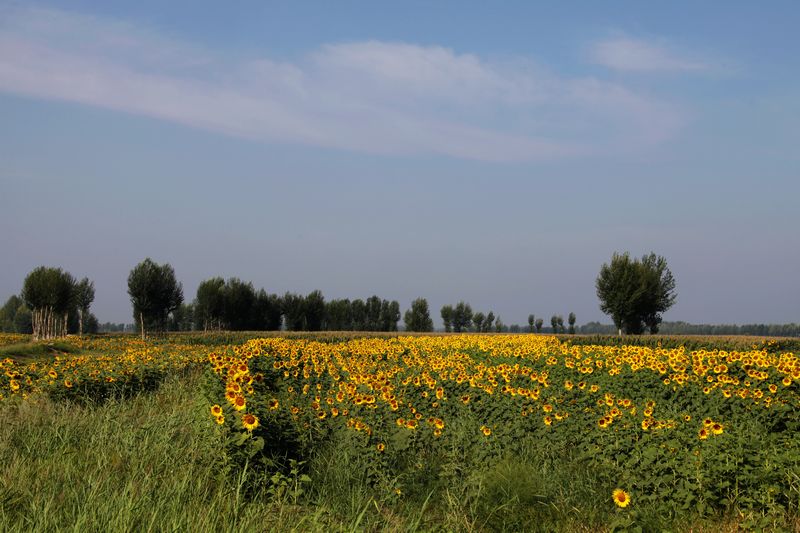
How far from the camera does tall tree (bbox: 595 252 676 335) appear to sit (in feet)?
199

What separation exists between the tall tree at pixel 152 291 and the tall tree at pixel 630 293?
1659 inches

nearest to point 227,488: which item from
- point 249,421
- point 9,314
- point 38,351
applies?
point 249,421

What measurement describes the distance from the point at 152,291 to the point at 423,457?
58986 millimetres

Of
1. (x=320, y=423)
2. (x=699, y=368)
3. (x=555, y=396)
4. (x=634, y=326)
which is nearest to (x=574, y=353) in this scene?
(x=699, y=368)

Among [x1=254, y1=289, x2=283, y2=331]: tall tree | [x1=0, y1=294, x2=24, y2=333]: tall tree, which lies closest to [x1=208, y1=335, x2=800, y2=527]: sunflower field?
[x1=254, y1=289, x2=283, y2=331]: tall tree

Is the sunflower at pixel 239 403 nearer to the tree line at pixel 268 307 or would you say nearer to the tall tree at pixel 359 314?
the tree line at pixel 268 307

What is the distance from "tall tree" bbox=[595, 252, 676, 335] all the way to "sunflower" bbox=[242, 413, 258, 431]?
5852cm

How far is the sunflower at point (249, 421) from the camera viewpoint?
250 inches

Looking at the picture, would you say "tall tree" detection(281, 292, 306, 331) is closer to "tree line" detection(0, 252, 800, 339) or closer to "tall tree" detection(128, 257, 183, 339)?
"tree line" detection(0, 252, 800, 339)

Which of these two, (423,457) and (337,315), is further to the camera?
(337,315)

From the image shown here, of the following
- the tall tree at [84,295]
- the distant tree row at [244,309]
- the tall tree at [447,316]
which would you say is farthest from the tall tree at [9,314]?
the tall tree at [447,316]

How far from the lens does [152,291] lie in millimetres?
61969

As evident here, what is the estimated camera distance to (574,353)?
47.7 ft

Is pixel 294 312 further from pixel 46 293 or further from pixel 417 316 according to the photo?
pixel 46 293
